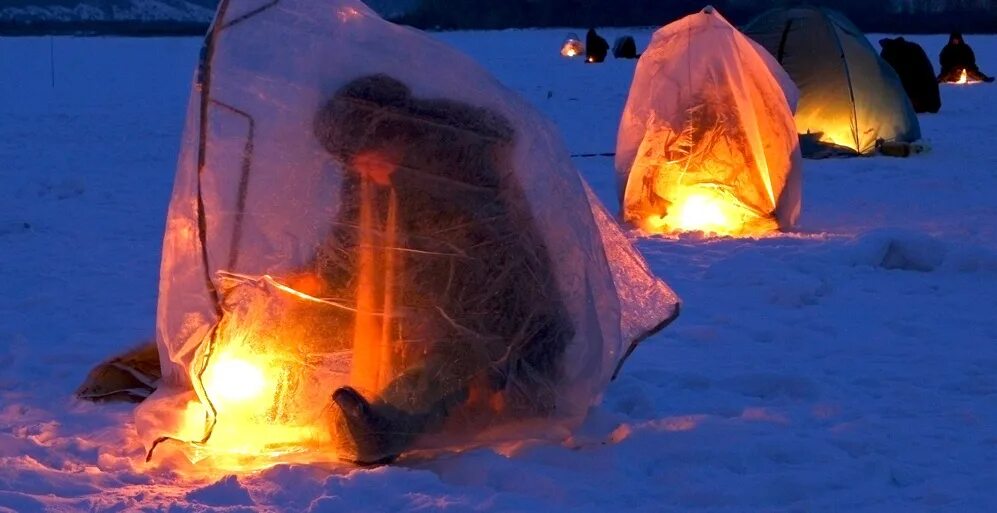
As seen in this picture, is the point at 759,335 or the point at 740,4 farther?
the point at 740,4

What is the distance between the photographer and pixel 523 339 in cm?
352

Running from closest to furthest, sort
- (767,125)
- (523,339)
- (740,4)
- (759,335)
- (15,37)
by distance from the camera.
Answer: (523,339) → (759,335) → (767,125) → (15,37) → (740,4)

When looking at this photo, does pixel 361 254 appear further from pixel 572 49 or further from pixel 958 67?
pixel 572 49

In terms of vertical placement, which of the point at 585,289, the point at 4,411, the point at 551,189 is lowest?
the point at 4,411

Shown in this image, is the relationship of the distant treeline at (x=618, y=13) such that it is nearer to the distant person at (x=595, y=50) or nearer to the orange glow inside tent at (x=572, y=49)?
the orange glow inside tent at (x=572, y=49)

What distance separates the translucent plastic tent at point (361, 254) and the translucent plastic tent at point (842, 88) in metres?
8.72

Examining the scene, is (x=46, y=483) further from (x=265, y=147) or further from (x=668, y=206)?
(x=668, y=206)

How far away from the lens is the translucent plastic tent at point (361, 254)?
3385 millimetres

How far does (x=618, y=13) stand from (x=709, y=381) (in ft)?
197

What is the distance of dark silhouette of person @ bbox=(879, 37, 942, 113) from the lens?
49.8 ft

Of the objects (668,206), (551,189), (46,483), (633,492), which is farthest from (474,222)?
(668,206)

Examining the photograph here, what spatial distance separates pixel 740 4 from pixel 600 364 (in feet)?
192

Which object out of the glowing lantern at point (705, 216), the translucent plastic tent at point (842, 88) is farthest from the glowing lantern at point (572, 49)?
the glowing lantern at point (705, 216)

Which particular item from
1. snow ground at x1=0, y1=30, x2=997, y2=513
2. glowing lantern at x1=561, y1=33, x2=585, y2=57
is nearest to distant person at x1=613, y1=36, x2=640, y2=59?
glowing lantern at x1=561, y1=33, x2=585, y2=57
